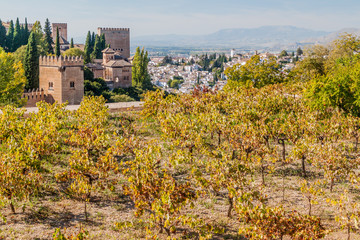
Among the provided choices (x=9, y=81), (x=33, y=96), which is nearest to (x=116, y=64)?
(x=33, y=96)

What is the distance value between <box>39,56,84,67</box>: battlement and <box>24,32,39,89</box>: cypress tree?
3.07m

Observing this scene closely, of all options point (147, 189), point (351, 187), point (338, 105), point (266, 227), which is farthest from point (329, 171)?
point (338, 105)

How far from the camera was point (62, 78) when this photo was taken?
4600 centimetres

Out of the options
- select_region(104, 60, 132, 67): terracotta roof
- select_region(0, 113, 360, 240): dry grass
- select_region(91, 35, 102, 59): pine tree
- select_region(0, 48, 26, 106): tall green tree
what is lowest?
select_region(0, 113, 360, 240): dry grass

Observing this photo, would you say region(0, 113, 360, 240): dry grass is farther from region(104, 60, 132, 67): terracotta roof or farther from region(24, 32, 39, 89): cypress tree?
region(104, 60, 132, 67): terracotta roof

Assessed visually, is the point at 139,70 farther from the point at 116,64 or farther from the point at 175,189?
the point at 175,189

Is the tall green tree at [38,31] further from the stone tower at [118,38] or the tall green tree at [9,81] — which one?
the tall green tree at [9,81]

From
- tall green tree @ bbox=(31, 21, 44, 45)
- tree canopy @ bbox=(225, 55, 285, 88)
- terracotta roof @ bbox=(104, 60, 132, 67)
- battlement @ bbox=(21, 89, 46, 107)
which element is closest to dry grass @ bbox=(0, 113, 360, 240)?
tree canopy @ bbox=(225, 55, 285, 88)

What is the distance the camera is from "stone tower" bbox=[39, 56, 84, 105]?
4600 centimetres

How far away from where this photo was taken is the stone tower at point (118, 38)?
326 feet

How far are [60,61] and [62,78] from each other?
7.05ft

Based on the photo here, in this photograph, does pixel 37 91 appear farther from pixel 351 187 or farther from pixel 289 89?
pixel 351 187

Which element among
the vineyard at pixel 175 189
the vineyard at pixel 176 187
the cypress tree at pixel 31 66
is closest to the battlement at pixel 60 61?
the cypress tree at pixel 31 66

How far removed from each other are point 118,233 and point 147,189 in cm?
155
